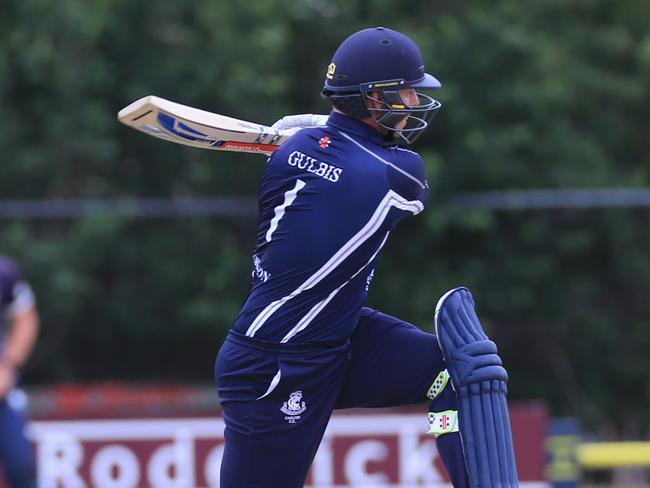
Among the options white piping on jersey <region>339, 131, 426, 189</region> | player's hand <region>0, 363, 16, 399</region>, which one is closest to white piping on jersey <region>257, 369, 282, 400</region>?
white piping on jersey <region>339, 131, 426, 189</region>

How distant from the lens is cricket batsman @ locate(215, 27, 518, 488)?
402 centimetres

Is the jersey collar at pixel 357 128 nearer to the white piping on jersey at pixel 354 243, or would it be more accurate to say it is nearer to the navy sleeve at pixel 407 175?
the navy sleeve at pixel 407 175

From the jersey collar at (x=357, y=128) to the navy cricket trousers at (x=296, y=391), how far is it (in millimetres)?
684

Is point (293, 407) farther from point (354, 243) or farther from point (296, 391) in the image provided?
point (354, 243)

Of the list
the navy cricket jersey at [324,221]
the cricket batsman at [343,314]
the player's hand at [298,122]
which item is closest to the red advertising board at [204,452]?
the player's hand at [298,122]

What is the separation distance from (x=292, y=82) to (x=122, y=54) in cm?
206

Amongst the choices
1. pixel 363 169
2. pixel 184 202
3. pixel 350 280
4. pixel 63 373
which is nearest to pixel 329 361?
→ pixel 350 280

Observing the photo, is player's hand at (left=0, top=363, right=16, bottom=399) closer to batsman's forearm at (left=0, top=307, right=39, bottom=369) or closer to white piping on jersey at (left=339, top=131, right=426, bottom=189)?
batsman's forearm at (left=0, top=307, right=39, bottom=369)

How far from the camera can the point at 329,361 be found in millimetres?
4164

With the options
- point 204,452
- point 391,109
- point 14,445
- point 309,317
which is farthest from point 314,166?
point 204,452

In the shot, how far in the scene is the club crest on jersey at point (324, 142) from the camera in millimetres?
4062

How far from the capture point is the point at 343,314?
4.18 m

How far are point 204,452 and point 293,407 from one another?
4.45 meters

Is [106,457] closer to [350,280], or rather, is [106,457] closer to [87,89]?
[350,280]
